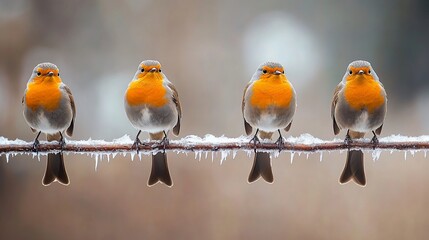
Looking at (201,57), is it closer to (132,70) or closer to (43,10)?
(132,70)

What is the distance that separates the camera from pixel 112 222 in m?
2.15

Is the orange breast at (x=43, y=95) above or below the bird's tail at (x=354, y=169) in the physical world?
above

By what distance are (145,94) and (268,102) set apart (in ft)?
0.96

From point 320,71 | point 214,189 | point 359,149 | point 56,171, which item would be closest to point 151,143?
point 56,171

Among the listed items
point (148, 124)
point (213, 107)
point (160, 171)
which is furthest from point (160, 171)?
point (213, 107)

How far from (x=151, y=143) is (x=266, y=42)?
1119 mm

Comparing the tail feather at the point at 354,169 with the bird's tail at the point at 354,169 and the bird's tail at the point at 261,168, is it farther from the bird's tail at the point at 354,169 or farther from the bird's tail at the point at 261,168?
the bird's tail at the point at 261,168

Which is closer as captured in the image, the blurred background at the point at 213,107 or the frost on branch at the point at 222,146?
the frost on branch at the point at 222,146

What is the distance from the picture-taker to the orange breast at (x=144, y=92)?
1234 mm

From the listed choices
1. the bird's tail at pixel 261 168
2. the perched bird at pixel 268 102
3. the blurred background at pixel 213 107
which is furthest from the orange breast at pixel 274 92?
the blurred background at pixel 213 107

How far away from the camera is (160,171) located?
127cm

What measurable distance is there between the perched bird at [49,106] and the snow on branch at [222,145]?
0.21 ft

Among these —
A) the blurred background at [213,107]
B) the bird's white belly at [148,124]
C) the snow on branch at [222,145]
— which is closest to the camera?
the snow on branch at [222,145]

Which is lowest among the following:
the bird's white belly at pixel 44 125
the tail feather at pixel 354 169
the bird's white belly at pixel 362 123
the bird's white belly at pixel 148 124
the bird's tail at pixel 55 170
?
the bird's tail at pixel 55 170
